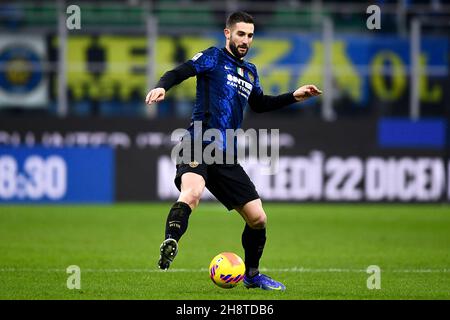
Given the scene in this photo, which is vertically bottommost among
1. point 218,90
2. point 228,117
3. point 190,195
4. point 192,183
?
point 190,195

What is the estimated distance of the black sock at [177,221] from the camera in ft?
27.0

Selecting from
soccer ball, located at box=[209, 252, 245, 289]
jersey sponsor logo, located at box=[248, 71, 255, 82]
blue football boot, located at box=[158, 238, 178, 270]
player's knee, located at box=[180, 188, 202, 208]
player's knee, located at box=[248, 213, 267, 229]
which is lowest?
→ soccer ball, located at box=[209, 252, 245, 289]

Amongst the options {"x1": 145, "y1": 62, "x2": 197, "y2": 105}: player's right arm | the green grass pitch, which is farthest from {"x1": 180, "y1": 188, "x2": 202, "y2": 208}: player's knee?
{"x1": 145, "y1": 62, "x2": 197, "y2": 105}: player's right arm

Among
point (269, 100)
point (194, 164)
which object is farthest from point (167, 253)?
point (269, 100)

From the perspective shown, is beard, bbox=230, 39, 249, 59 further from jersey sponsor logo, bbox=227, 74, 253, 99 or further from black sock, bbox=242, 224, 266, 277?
black sock, bbox=242, 224, 266, 277

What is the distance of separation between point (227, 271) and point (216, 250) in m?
4.35

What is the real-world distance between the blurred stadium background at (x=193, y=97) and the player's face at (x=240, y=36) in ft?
33.7

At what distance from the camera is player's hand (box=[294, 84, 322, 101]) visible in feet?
30.1

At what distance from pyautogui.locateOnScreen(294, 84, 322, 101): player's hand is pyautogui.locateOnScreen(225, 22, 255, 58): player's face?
664 mm

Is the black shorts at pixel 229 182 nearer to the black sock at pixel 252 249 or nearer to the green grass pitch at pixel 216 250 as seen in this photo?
the black sock at pixel 252 249

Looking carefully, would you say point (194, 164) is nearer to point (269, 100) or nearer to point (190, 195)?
point (190, 195)

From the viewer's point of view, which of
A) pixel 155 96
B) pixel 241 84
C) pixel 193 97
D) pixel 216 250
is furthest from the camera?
pixel 193 97

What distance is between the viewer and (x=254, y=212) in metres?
8.92

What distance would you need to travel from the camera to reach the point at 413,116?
21609 mm
